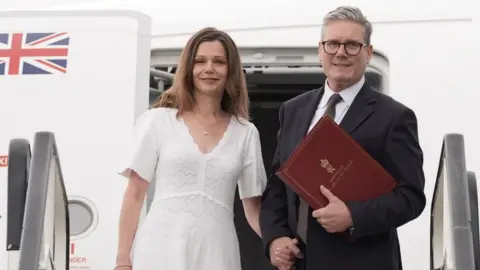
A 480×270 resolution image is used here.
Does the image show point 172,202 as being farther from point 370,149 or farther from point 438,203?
point 438,203

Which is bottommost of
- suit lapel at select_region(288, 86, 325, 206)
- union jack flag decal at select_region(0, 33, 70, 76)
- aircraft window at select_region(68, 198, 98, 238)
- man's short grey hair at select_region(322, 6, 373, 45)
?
aircraft window at select_region(68, 198, 98, 238)

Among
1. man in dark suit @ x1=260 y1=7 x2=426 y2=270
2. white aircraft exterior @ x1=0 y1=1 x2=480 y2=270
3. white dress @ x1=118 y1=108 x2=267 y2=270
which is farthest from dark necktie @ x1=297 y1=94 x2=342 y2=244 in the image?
white aircraft exterior @ x1=0 y1=1 x2=480 y2=270

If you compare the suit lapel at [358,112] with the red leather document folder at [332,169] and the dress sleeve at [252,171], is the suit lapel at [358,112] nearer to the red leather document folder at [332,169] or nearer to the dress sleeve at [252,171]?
the red leather document folder at [332,169]

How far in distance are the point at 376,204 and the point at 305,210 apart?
28cm

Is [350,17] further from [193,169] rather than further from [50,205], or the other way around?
[50,205]

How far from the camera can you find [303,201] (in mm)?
3674

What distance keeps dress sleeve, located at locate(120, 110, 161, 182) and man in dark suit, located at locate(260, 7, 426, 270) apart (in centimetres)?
48

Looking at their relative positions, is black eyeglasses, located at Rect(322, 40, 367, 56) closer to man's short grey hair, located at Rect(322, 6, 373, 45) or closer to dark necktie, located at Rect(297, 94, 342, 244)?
man's short grey hair, located at Rect(322, 6, 373, 45)

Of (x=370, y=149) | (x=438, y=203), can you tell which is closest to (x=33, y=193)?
(x=370, y=149)

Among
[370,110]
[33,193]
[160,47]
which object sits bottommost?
[33,193]

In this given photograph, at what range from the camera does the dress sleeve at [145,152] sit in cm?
387

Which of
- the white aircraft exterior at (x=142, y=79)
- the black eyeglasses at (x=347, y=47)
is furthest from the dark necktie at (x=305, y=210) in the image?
the white aircraft exterior at (x=142, y=79)

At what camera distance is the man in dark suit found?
139 inches

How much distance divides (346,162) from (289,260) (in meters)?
0.41
